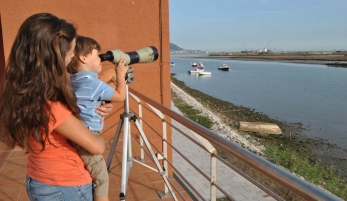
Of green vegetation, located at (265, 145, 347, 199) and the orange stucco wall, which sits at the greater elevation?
the orange stucco wall

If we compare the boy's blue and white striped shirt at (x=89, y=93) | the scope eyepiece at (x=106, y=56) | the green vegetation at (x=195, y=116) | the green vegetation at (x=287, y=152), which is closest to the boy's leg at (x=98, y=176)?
the boy's blue and white striped shirt at (x=89, y=93)

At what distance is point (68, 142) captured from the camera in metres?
1.16

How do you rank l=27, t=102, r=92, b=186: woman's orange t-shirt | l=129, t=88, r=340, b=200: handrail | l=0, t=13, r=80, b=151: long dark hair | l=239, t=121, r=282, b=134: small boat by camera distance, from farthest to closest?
l=239, t=121, r=282, b=134: small boat → l=27, t=102, r=92, b=186: woman's orange t-shirt → l=0, t=13, r=80, b=151: long dark hair → l=129, t=88, r=340, b=200: handrail

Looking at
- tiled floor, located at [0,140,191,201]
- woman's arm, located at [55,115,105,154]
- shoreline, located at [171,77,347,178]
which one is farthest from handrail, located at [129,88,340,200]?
shoreline, located at [171,77,347,178]

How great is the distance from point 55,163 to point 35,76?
0.37m

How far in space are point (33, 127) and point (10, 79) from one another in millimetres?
177

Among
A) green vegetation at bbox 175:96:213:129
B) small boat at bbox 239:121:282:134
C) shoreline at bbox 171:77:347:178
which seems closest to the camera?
shoreline at bbox 171:77:347:178

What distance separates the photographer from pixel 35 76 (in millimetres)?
968

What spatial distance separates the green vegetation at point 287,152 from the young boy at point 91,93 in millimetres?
5728

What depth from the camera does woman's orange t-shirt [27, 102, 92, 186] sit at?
112 centimetres

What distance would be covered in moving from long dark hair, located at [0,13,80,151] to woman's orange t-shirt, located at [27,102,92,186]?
0.31ft

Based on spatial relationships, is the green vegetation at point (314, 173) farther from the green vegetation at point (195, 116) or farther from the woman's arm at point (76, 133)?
the woman's arm at point (76, 133)

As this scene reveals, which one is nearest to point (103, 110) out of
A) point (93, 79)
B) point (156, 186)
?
point (93, 79)

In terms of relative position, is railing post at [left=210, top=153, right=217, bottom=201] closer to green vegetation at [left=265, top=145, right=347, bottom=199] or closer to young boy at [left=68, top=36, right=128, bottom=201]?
young boy at [left=68, top=36, right=128, bottom=201]
